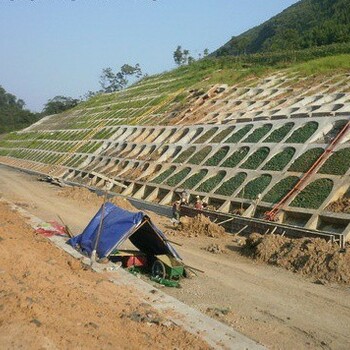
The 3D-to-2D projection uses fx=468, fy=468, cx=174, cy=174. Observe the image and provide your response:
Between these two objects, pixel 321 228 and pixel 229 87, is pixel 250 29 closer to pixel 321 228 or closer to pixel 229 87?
pixel 229 87

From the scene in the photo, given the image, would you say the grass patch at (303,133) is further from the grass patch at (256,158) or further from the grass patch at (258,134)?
the grass patch at (258,134)

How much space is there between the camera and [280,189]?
20.9 meters

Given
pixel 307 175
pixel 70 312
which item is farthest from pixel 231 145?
pixel 70 312

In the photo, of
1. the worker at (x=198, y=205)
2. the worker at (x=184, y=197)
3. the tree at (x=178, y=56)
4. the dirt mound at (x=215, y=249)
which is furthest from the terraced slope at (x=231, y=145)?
the tree at (x=178, y=56)

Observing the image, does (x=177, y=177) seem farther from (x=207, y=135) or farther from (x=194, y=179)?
(x=207, y=135)

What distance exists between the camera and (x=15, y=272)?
9.90m

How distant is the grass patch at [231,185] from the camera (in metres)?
23.1

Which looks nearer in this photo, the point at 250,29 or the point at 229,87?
the point at 229,87

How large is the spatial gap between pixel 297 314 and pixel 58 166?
1641 inches

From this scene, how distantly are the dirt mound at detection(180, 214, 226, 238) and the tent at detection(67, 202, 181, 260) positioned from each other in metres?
5.58

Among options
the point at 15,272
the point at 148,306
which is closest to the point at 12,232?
the point at 15,272

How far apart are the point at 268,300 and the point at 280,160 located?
12464 mm

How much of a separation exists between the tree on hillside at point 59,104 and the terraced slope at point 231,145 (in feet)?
181

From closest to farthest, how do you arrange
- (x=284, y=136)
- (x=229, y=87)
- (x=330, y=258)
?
(x=330, y=258) → (x=284, y=136) → (x=229, y=87)
